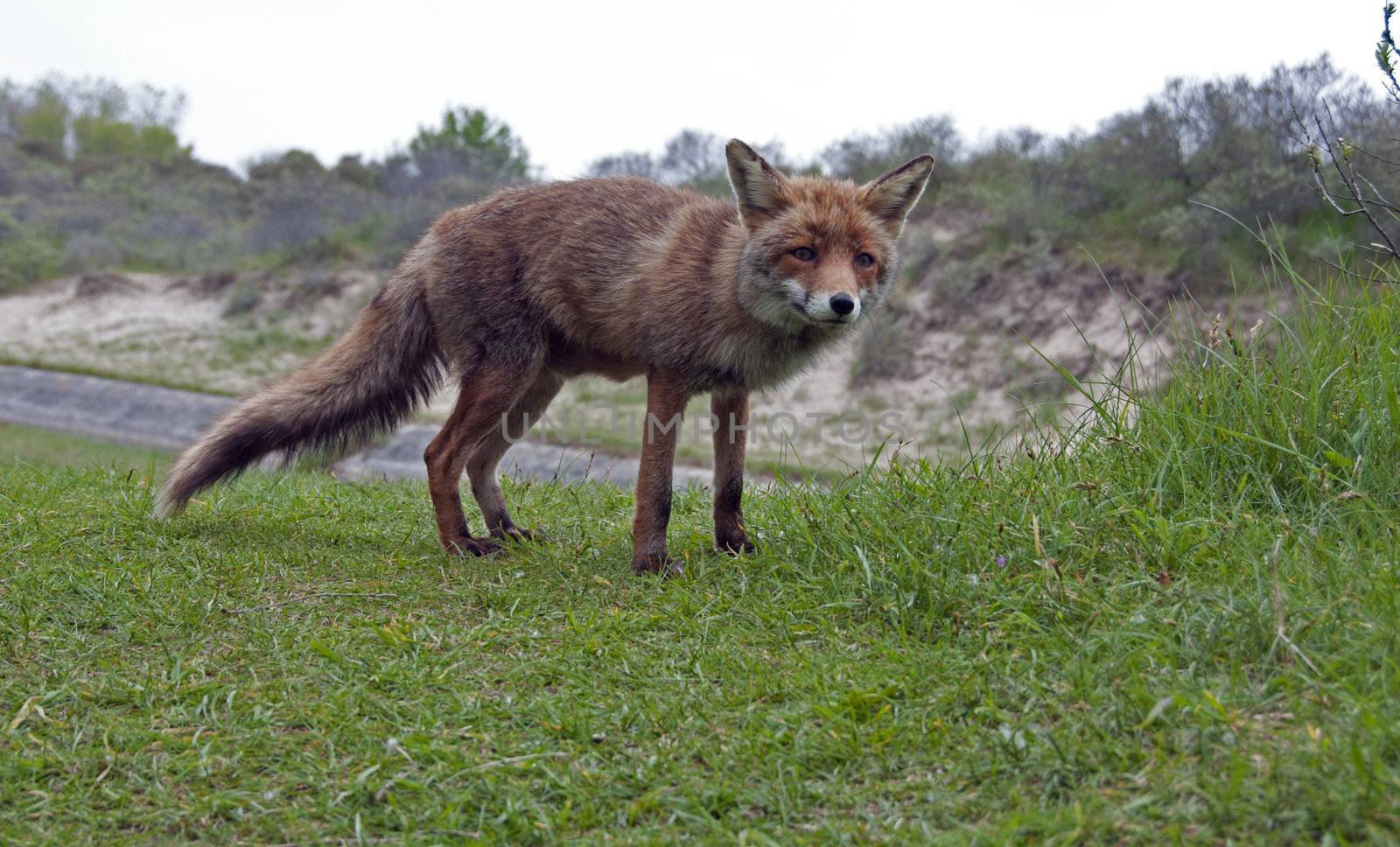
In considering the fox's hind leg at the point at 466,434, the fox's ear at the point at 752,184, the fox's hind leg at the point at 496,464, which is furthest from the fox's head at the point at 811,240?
the fox's hind leg at the point at 496,464

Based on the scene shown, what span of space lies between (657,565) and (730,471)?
628 millimetres

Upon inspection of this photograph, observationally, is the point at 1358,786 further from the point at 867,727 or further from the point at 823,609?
the point at 823,609

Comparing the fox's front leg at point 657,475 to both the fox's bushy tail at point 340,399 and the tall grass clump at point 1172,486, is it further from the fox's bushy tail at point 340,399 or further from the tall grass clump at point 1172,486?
the fox's bushy tail at point 340,399

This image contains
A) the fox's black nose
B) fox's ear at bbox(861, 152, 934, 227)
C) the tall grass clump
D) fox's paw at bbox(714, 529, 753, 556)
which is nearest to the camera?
the tall grass clump

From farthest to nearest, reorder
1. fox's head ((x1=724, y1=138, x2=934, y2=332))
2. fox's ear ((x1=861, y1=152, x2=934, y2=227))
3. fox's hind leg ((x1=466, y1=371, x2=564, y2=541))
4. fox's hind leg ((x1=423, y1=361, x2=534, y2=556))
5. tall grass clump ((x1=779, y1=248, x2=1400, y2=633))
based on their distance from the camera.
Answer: fox's hind leg ((x1=466, y1=371, x2=564, y2=541)), fox's hind leg ((x1=423, y1=361, x2=534, y2=556)), fox's ear ((x1=861, y1=152, x2=934, y2=227)), fox's head ((x1=724, y1=138, x2=934, y2=332)), tall grass clump ((x1=779, y1=248, x2=1400, y2=633))

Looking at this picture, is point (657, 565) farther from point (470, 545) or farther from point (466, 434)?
point (466, 434)

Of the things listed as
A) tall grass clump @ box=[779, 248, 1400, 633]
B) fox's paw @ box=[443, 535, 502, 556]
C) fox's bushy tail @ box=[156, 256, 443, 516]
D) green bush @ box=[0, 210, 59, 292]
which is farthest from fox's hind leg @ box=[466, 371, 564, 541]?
green bush @ box=[0, 210, 59, 292]

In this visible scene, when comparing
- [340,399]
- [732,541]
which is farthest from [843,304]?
[340,399]

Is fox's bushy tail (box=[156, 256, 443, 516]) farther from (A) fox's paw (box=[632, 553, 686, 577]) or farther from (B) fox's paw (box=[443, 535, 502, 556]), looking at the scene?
(A) fox's paw (box=[632, 553, 686, 577])

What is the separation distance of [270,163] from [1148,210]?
1329 inches

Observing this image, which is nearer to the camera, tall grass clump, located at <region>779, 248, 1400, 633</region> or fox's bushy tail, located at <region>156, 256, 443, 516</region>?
tall grass clump, located at <region>779, 248, 1400, 633</region>

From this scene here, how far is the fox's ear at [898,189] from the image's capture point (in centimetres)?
465

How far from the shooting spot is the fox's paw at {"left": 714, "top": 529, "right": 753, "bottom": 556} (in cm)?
480

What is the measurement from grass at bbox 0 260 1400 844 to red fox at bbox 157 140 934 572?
0.41m
